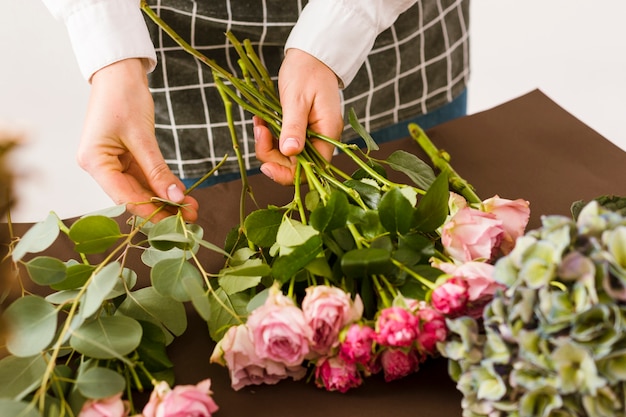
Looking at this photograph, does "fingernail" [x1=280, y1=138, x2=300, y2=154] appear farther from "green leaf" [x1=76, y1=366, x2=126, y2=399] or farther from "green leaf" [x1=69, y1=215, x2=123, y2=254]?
"green leaf" [x1=76, y1=366, x2=126, y2=399]

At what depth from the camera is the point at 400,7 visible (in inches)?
36.0

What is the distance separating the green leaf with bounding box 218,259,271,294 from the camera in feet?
1.69

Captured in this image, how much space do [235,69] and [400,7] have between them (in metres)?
0.25

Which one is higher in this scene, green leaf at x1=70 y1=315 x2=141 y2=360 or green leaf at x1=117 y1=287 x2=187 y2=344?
green leaf at x1=70 y1=315 x2=141 y2=360

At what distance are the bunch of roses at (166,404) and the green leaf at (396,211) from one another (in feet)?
0.57

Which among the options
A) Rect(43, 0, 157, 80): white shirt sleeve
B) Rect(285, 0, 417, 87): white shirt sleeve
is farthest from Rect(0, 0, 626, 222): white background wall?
Rect(285, 0, 417, 87): white shirt sleeve

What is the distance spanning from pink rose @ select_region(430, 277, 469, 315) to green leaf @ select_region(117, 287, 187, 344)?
222 mm

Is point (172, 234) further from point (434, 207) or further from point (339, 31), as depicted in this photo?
point (339, 31)

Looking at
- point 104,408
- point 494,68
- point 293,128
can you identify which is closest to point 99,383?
point 104,408

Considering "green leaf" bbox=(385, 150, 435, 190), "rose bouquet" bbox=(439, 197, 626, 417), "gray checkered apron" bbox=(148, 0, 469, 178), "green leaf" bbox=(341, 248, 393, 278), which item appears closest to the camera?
"rose bouquet" bbox=(439, 197, 626, 417)

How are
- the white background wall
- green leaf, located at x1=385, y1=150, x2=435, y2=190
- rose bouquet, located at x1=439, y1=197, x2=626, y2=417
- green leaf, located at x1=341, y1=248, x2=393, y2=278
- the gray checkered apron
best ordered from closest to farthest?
rose bouquet, located at x1=439, y1=197, x2=626, y2=417, green leaf, located at x1=341, y1=248, x2=393, y2=278, green leaf, located at x1=385, y1=150, x2=435, y2=190, the gray checkered apron, the white background wall

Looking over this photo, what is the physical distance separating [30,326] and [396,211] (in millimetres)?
270

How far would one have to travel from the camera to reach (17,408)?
1.40 feet

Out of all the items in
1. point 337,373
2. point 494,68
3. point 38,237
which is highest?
point 38,237
